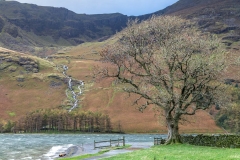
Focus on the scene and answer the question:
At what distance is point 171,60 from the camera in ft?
153

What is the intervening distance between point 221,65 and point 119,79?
53.8ft

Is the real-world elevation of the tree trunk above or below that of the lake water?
above

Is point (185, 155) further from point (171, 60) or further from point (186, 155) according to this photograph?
point (171, 60)

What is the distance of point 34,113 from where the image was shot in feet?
626

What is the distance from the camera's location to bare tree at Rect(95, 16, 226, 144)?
44.8 meters

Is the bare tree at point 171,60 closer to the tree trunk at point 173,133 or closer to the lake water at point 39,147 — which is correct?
the tree trunk at point 173,133

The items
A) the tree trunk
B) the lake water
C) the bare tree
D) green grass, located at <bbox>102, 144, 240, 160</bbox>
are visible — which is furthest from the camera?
the lake water

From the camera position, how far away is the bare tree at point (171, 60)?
147 ft

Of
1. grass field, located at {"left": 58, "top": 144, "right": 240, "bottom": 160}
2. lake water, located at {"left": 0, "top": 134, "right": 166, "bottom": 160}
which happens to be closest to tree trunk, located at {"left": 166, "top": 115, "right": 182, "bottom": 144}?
grass field, located at {"left": 58, "top": 144, "right": 240, "bottom": 160}

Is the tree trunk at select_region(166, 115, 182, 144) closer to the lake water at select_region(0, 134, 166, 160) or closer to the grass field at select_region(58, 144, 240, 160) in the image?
the grass field at select_region(58, 144, 240, 160)

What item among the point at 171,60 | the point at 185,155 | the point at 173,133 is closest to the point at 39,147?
the point at 173,133

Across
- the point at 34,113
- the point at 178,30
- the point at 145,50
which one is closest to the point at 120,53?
the point at 145,50

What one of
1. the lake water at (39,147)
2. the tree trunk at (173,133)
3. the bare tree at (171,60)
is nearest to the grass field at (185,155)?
the tree trunk at (173,133)

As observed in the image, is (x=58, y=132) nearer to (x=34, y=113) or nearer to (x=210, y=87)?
(x=34, y=113)
